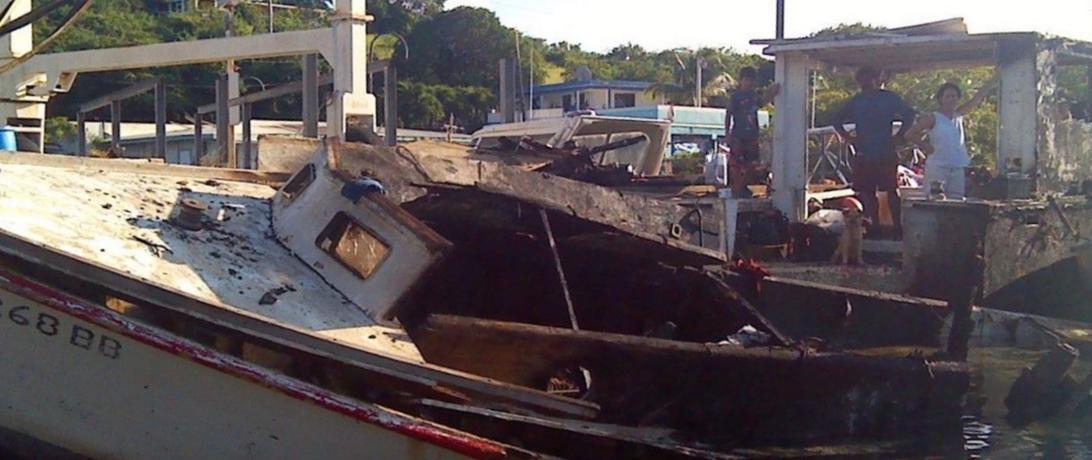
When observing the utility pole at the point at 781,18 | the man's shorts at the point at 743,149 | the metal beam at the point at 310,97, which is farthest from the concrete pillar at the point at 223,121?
the utility pole at the point at 781,18

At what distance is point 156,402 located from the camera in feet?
16.6

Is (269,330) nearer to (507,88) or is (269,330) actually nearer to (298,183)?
(298,183)

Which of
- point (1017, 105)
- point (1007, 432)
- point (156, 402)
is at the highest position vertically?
point (1017, 105)

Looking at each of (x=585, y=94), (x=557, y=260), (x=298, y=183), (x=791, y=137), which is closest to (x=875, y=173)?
(x=791, y=137)

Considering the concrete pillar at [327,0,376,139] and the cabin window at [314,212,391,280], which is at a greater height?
the concrete pillar at [327,0,376,139]

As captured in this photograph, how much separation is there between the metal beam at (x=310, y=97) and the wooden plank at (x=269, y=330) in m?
7.22

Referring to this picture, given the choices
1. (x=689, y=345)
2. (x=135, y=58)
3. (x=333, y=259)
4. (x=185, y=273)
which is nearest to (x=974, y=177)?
(x=689, y=345)

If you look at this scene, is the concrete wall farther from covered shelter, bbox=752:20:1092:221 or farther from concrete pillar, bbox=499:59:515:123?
concrete pillar, bbox=499:59:515:123

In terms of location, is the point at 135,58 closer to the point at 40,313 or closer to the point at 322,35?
the point at 322,35

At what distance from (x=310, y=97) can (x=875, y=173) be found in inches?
238

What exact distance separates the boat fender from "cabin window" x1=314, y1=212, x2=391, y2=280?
5.0 inches

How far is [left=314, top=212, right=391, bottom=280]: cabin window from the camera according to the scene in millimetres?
5938

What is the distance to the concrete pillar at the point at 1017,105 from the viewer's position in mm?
8836

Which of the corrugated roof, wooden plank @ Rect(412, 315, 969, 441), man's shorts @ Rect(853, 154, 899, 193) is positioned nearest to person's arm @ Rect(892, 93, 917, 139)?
man's shorts @ Rect(853, 154, 899, 193)
